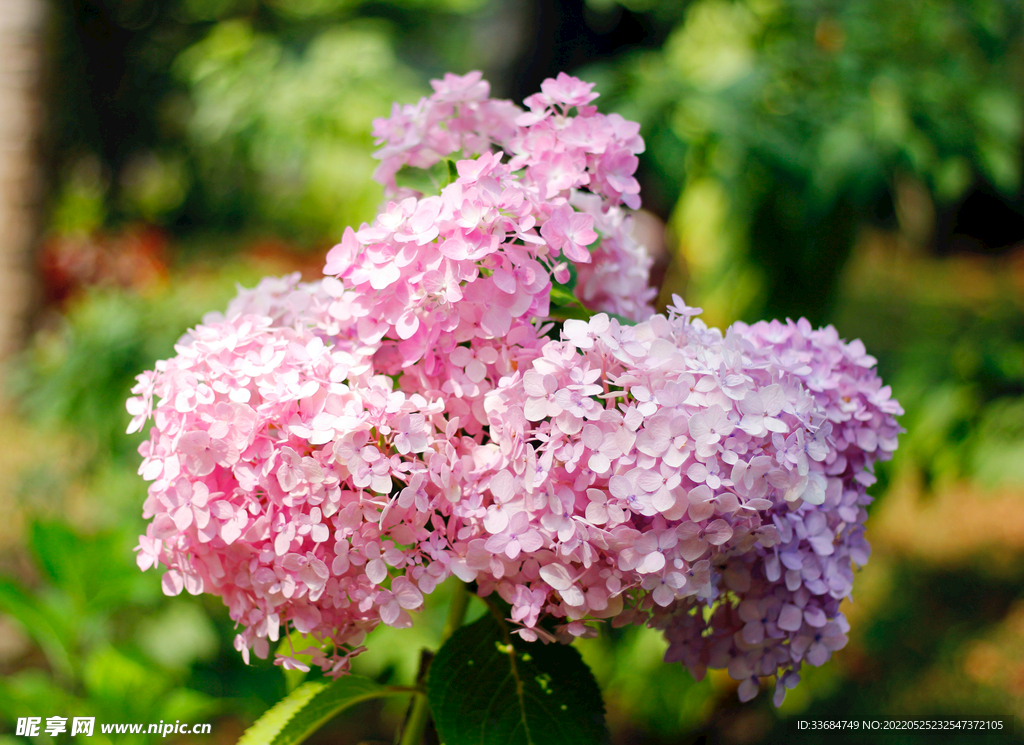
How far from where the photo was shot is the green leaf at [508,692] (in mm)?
551

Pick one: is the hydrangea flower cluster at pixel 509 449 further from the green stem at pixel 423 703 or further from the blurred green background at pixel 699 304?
the blurred green background at pixel 699 304

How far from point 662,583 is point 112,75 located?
6.24 meters

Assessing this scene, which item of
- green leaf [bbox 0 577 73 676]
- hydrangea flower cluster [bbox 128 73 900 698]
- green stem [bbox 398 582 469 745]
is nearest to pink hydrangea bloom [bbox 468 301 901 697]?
hydrangea flower cluster [bbox 128 73 900 698]

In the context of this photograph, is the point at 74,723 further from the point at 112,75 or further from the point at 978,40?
the point at 112,75

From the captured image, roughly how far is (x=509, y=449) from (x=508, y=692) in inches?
8.4

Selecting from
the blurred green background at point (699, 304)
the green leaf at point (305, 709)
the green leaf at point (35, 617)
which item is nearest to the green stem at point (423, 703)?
the green leaf at point (305, 709)

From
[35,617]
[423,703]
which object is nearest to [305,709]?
[423,703]

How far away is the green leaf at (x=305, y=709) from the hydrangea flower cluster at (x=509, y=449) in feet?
0.22

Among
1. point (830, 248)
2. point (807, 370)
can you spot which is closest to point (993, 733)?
point (830, 248)

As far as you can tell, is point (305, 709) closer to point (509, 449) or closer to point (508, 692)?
point (508, 692)

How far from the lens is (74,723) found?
1000 millimetres

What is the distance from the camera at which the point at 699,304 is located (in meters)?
2.23

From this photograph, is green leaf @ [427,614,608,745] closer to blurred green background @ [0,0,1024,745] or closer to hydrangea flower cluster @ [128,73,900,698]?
hydrangea flower cluster @ [128,73,900,698]

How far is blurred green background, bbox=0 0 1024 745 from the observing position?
4.92 feet
